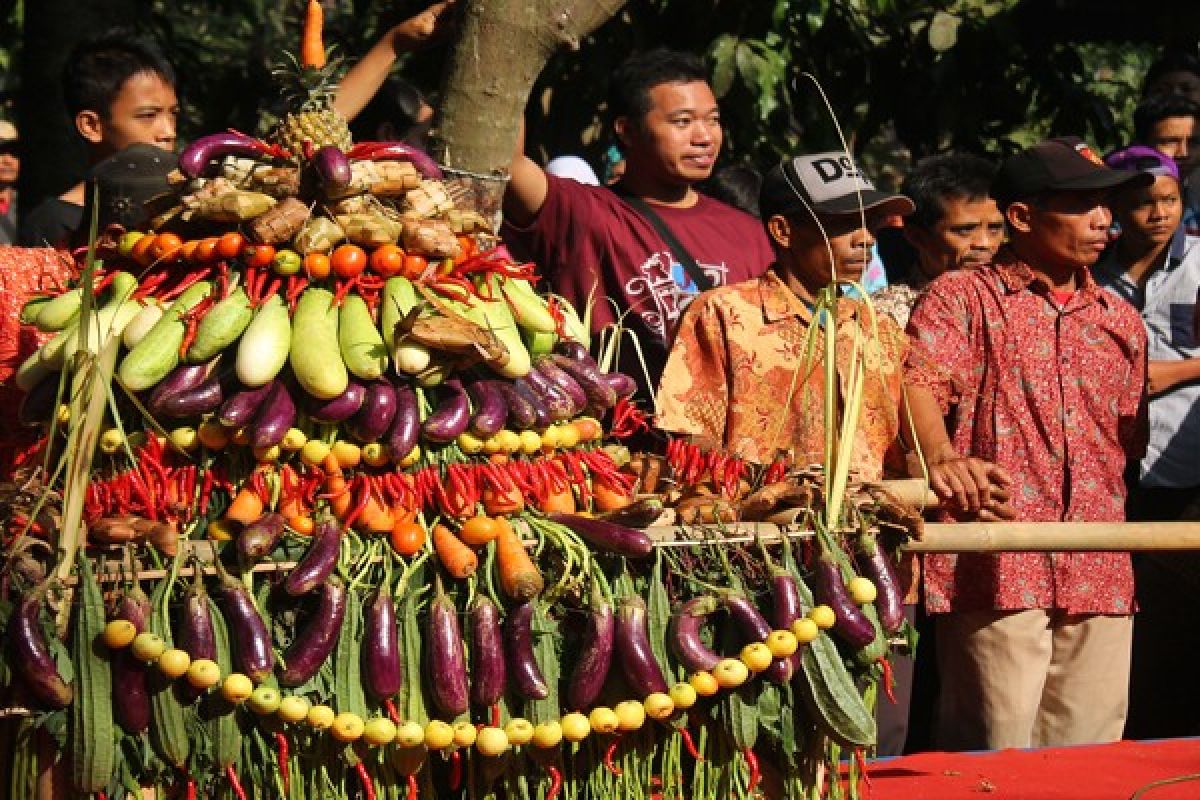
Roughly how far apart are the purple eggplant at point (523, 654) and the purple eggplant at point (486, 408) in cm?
30

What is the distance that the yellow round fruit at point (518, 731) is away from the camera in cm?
299

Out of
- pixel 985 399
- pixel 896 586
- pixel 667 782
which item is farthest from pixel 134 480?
pixel 985 399

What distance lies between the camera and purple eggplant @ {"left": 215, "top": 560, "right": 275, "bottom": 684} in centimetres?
286

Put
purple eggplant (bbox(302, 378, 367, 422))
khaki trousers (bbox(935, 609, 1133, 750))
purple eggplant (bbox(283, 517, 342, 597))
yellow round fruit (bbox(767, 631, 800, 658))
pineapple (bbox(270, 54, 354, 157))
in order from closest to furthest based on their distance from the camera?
purple eggplant (bbox(283, 517, 342, 597))
purple eggplant (bbox(302, 378, 367, 422))
yellow round fruit (bbox(767, 631, 800, 658))
pineapple (bbox(270, 54, 354, 157))
khaki trousers (bbox(935, 609, 1133, 750))

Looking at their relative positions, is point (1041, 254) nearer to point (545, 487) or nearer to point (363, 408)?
point (545, 487)

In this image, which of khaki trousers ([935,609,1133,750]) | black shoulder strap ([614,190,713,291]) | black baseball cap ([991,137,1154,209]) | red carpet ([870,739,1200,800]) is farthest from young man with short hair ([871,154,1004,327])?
red carpet ([870,739,1200,800])

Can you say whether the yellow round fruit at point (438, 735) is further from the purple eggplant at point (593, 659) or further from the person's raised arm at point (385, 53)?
the person's raised arm at point (385, 53)

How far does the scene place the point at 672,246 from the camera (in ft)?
15.5

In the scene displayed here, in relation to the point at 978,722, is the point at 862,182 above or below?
above

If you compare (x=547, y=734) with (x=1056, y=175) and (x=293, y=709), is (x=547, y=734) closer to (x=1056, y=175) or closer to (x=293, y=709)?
(x=293, y=709)

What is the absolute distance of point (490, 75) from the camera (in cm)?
398

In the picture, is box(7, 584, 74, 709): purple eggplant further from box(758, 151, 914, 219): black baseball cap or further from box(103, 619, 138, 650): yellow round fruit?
→ box(758, 151, 914, 219): black baseball cap

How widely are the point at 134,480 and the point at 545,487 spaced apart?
71cm

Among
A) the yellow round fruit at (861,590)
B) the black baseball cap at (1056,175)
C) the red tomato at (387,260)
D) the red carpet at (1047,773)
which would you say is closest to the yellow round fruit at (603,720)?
the yellow round fruit at (861,590)
